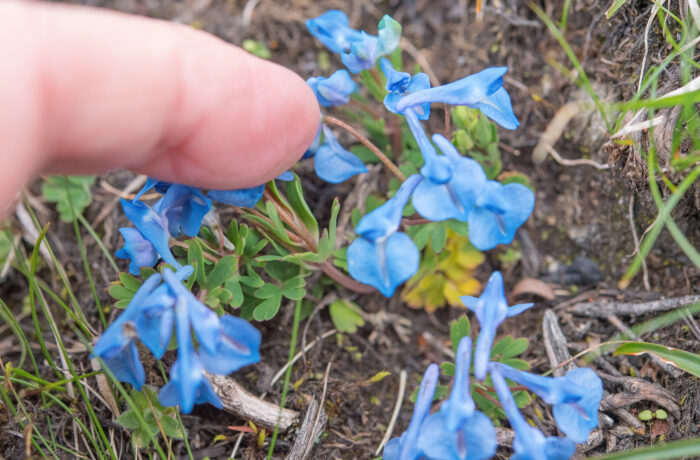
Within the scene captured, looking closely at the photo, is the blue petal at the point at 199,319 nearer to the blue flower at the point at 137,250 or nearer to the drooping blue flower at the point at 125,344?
the drooping blue flower at the point at 125,344

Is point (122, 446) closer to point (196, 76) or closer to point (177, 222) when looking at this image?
point (177, 222)

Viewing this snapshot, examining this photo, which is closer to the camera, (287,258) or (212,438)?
(287,258)

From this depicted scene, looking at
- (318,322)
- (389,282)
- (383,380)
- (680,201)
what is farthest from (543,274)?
(389,282)

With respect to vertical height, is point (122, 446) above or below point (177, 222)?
below

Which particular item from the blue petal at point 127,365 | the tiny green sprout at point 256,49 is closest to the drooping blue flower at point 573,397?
the blue petal at point 127,365

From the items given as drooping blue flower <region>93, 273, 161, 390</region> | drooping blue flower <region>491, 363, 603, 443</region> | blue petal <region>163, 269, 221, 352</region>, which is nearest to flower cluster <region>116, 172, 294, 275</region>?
drooping blue flower <region>93, 273, 161, 390</region>

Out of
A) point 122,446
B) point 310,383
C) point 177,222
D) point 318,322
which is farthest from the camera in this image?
point 318,322

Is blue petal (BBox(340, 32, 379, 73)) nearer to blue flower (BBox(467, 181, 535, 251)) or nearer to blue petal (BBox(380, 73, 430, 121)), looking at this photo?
blue petal (BBox(380, 73, 430, 121))

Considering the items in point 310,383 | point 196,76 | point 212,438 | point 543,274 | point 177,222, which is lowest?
point 212,438
